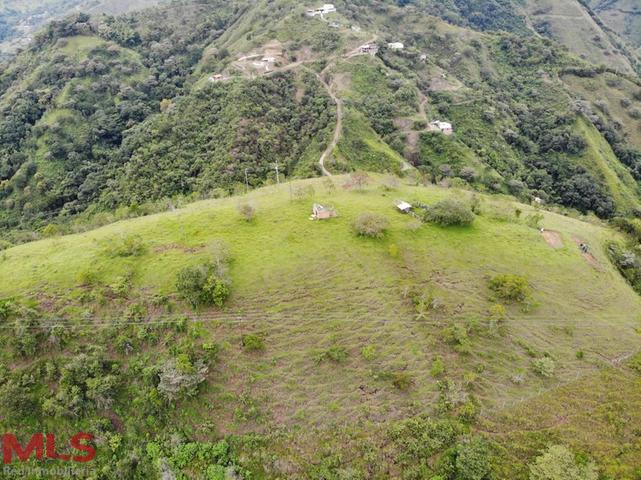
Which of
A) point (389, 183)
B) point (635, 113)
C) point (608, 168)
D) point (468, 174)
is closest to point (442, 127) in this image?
point (468, 174)

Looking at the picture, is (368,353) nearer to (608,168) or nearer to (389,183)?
(389,183)

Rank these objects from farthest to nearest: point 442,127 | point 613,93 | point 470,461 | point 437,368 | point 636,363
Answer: point 613,93, point 442,127, point 636,363, point 437,368, point 470,461

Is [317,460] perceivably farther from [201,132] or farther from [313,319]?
[201,132]

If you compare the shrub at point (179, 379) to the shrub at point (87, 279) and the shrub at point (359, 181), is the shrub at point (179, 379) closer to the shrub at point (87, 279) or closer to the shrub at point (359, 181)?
the shrub at point (87, 279)

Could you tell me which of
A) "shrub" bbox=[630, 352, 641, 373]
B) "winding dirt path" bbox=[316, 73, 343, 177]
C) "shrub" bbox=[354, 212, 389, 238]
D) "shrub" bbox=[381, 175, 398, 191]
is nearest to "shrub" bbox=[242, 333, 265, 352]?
"shrub" bbox=[354, 212, 389, 238]

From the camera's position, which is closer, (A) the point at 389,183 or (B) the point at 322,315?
(B) the point at 322,315

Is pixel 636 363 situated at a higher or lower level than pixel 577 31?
higher
